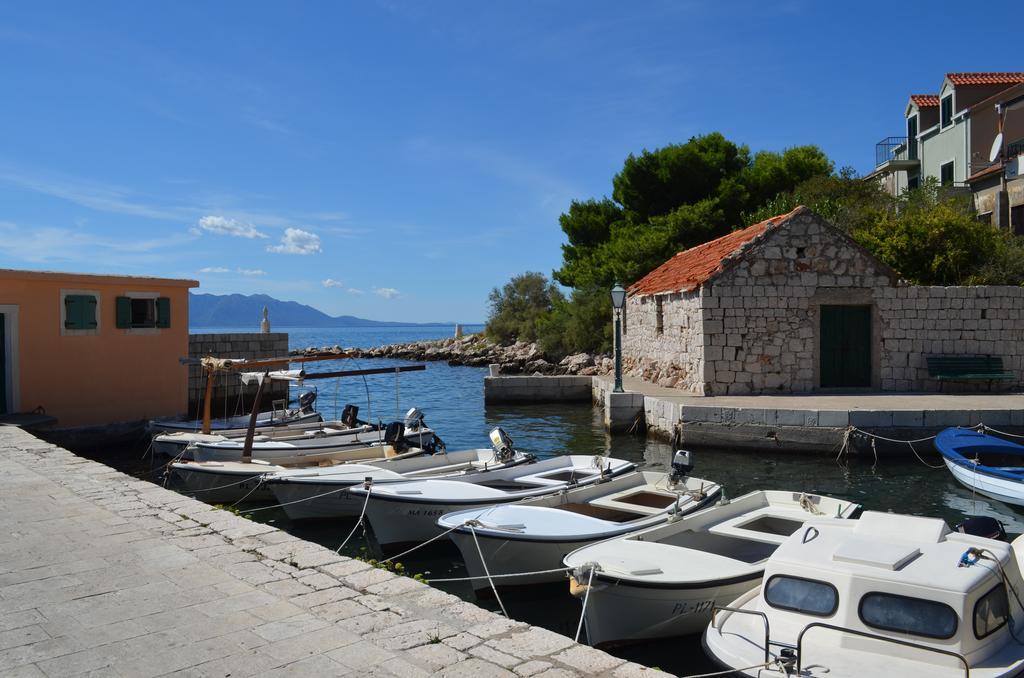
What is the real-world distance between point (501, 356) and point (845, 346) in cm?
2477

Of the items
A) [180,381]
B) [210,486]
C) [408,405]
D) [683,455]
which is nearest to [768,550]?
[683,455]

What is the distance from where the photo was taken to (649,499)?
8.97 meters

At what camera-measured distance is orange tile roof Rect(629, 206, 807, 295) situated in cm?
1670

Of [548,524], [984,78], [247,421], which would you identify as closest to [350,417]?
[247,421]

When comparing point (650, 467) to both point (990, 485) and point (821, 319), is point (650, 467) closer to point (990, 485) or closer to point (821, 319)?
point (990, 485)

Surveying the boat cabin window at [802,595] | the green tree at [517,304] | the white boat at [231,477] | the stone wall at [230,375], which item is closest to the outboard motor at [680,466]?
the boat cabin window at [802,595]

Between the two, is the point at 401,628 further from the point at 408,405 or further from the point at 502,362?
the point at 502,362

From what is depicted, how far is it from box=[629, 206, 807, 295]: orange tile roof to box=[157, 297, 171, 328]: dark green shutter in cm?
1191

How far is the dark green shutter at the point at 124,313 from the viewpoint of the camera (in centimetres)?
1555

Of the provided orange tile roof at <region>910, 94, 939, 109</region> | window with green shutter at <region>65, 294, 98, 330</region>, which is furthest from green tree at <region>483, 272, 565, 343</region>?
window with green shutter at <region>65, 294, 98, 330</region>

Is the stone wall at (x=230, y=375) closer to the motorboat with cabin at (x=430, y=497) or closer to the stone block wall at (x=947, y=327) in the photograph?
the motorboat with cabin at (x=430, y=497)

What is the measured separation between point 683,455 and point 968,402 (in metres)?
9.40

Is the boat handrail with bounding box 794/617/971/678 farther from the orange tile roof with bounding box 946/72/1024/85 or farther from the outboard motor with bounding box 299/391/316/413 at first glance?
the orange tile roof with bounding box 946/72/1024/85

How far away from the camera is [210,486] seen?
1067cm
